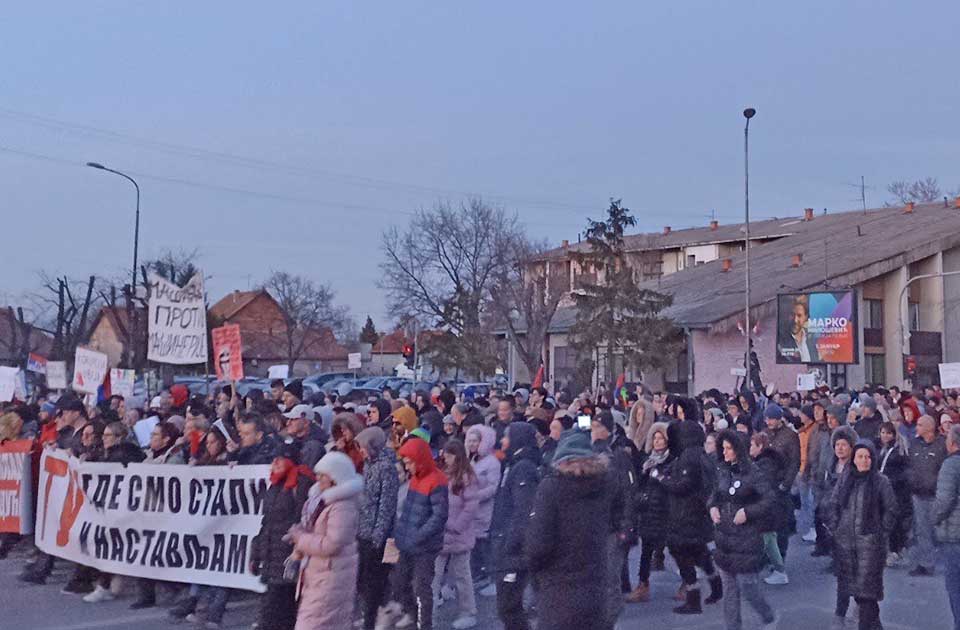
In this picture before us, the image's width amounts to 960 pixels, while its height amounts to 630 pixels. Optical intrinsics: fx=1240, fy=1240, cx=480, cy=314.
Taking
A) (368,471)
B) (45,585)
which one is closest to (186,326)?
(45,585)

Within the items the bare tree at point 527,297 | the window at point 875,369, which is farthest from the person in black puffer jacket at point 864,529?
the bare tree at point 527,297

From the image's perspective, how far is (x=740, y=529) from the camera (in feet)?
31.6

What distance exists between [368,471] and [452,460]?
2.40 ft

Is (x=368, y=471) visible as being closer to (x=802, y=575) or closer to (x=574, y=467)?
(x=574, y=467)

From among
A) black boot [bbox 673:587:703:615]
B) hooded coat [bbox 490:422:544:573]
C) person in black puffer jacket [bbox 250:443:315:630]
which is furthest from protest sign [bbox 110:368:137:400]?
person in black puffer jacket [bbox 250:443:315:630]

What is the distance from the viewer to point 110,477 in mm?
12008

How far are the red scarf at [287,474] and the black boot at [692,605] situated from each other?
4176 millimetres

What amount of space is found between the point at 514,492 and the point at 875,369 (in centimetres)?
4522

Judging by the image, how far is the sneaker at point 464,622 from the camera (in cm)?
1040

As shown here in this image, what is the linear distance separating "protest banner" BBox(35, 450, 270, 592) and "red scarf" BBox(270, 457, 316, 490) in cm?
189

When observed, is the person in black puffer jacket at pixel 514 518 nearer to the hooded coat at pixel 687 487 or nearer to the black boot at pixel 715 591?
the hooded coat at pixel 687 487

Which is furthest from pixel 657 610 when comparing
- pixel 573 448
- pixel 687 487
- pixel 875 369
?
pixel 875 369

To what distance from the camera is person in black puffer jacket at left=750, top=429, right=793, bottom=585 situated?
10.4m

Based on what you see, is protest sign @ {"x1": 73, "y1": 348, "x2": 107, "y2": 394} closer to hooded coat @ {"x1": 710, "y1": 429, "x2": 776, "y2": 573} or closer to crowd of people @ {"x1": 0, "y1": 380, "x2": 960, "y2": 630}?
crowd of people @ {"x1": 0, "y1": 380, "x2": 960, "y2": 630}
